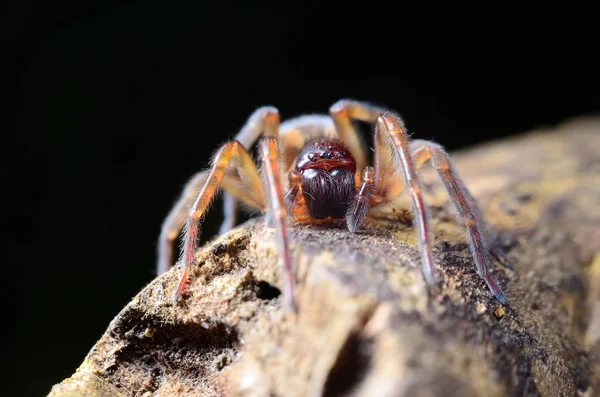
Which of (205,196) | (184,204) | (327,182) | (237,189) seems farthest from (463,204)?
(184,204)

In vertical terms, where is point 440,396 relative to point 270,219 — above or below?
below

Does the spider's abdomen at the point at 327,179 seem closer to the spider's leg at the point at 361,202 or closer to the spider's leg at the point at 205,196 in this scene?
the spider's leg at the point at 361,202

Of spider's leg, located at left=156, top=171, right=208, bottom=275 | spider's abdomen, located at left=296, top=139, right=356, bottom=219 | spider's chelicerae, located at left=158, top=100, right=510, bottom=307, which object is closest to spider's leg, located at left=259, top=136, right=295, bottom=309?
spider's chelicerae, located at left=158, top=100, right=510, bottom=307

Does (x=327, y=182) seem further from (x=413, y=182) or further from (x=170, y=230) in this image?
(x=170, y=230)

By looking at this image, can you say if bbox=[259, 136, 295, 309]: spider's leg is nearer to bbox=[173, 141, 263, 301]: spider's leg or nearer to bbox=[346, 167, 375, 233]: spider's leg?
bbox=[173, 141, 263, 301]: spider's leg

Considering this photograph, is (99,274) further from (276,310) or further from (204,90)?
(276,310)

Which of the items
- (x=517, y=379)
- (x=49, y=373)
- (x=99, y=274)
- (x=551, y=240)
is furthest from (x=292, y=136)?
(x=49, y=373)

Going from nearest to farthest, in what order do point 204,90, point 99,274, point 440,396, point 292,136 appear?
point 440,396, point 292,136, point 99,274, point 204,90
